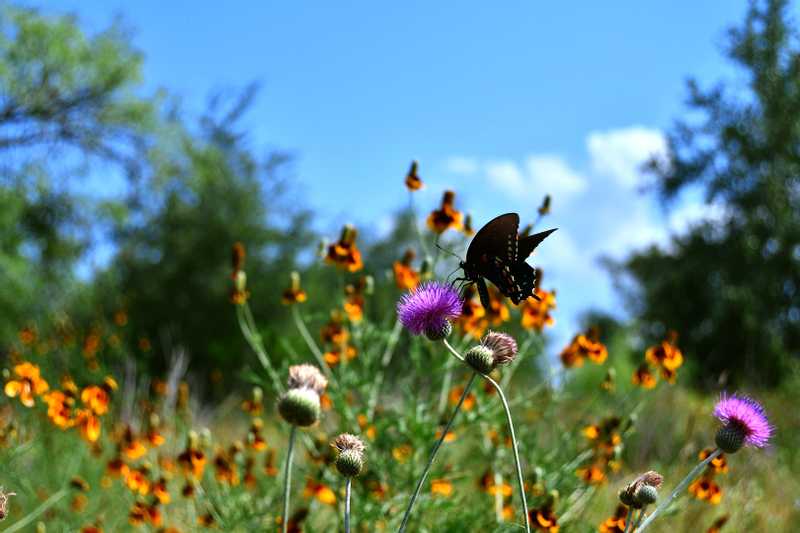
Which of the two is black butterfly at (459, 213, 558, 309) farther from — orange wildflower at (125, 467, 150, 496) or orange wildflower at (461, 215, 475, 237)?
orange wildflower at (125, 467, 150, 496)

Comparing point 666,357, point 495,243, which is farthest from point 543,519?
point 666,357

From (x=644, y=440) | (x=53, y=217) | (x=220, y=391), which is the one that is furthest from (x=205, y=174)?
(x=644, y=440)

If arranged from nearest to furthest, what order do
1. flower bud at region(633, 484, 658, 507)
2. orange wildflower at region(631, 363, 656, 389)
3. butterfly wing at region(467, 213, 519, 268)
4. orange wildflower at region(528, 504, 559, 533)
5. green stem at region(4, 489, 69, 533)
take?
flower bud at region(633, 484, 658, 507) < butterfly wing at region(467, 213, 519, 268) < orange wildflower at region(528, 504, 559, 533) < green stem at region(4, 489, 69, 533) < orange wildflower at region(631, 363, 656, 389)

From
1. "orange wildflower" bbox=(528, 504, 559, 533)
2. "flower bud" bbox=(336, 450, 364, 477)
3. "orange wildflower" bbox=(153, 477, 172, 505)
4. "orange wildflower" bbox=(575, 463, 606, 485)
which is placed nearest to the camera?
"flower bud" bbox=(336, 450, 364, 477)

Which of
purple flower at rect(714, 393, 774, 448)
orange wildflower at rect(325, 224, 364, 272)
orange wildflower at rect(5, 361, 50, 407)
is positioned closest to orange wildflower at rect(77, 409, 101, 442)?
orange wildflower at rect(5, 361, 50, 407)

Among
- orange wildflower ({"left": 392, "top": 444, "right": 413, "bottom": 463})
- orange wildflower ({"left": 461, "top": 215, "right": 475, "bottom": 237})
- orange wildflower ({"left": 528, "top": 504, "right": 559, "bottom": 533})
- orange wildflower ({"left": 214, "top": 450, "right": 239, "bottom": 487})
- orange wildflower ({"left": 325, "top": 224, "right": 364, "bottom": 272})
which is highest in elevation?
orange wildflower ({"left": 461, "top": 215, "right": 475, "bottom": 237})

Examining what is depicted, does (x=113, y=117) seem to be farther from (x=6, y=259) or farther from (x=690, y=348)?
(x=690, y=348)

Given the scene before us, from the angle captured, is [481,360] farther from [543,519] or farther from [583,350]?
[583,350]

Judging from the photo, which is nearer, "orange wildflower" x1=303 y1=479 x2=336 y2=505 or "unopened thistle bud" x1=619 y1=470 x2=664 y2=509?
"unopened thistle bud" x1=619 y1=470 x2=664 y2=509
